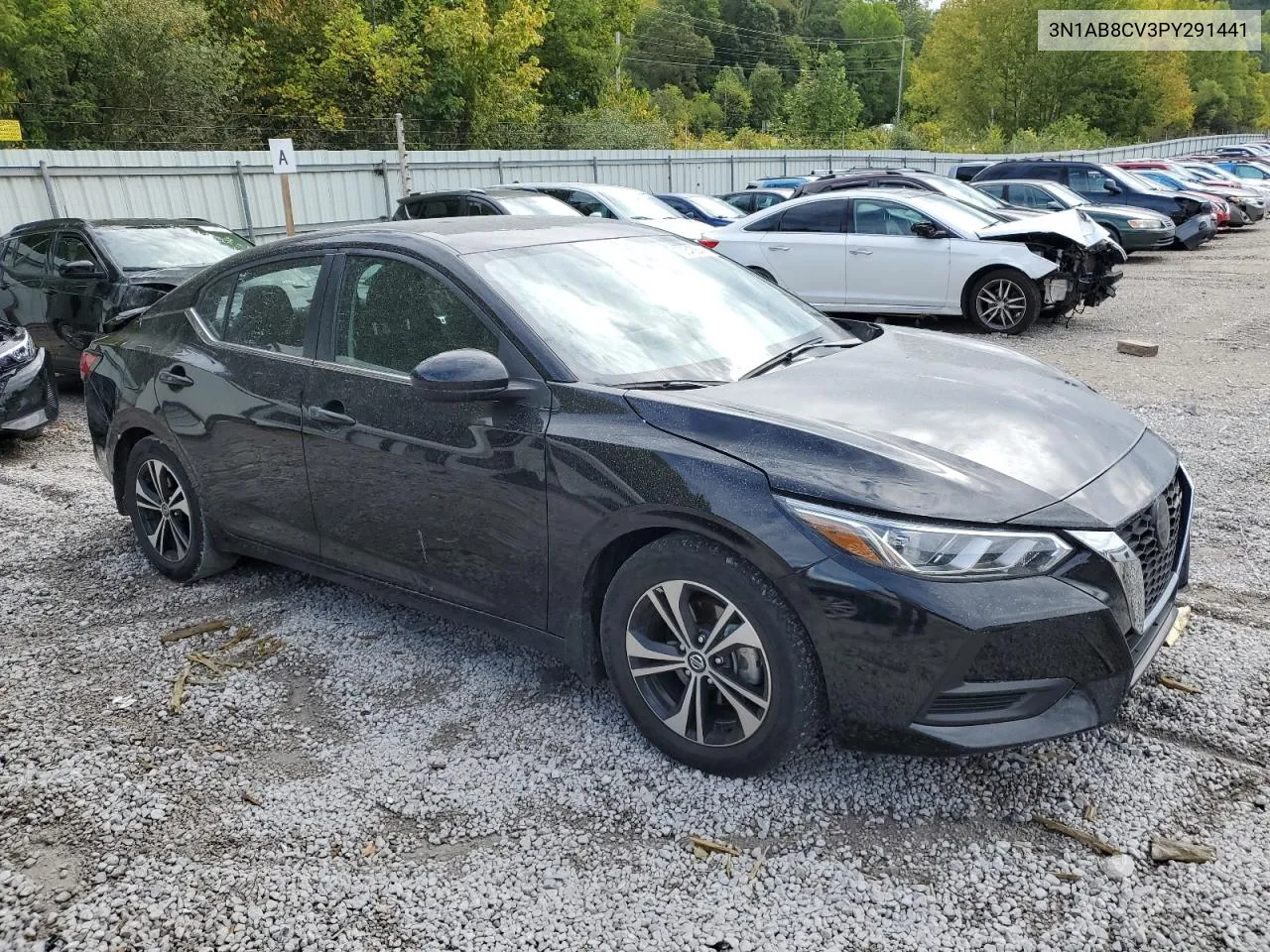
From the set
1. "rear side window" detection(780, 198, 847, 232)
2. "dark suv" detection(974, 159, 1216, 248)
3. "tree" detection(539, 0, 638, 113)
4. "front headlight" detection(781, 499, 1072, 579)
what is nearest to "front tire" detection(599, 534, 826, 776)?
"front headlight" detection(781, 499, 1072, 579)

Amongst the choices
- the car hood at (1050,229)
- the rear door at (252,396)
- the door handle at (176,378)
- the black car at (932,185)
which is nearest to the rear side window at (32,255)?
the door handle at (176,378)

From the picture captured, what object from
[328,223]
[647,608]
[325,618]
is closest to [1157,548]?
[647,608]

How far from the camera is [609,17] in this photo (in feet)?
161

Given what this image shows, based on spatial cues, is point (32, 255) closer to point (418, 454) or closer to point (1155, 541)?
point (418, 454)

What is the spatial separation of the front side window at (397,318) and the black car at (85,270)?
580 cm

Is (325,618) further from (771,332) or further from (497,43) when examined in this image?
(497,43)

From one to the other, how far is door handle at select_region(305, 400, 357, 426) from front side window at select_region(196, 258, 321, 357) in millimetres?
285

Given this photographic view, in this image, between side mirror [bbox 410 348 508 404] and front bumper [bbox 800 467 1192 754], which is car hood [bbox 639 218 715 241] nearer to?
side mirror [bbox 410 348 508 404]

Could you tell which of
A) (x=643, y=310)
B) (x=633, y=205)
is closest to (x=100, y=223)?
(x=633, y=205)

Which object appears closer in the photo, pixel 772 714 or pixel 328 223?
pixel 772 714

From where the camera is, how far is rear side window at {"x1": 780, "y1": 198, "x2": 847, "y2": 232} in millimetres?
11781

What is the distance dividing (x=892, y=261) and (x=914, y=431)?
29.6 ft

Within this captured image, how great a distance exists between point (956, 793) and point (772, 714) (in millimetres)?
650

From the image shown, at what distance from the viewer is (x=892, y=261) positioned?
11.5m
